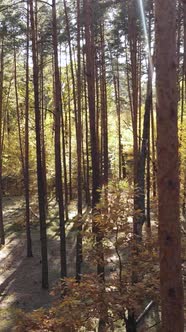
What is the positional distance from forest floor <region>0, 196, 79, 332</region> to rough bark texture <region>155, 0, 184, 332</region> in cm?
739

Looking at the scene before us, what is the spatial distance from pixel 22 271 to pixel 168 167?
12615 millimetres

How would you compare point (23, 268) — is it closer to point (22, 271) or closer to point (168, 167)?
point (22, 271)

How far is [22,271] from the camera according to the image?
1550cm

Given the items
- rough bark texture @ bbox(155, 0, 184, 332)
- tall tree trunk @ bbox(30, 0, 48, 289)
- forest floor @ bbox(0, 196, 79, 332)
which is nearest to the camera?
rough bark texture @ bbox(155, 0, 184, 332)

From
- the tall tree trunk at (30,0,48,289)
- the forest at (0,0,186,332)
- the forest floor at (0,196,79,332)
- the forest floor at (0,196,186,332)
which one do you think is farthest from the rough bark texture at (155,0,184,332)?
the tall tree trunk at (30,0,48,289)

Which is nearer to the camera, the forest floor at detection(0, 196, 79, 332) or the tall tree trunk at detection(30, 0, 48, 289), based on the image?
the tall tree trunk at detection(30, 0, 48, 289)

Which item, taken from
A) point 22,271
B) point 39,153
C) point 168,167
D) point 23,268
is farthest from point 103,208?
point 23,268

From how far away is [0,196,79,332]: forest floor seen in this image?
12398mm

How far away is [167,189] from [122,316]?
8.62 ft

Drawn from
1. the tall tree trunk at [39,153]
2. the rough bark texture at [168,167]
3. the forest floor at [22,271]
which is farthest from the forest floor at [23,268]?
the rough bark texture at [168,167]

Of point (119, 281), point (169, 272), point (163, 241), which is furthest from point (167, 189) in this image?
point (119, 281)

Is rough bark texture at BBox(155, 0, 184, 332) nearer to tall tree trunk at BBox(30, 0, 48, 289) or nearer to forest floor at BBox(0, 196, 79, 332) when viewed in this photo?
forest floor at BBox(0, 196, 79, 332)

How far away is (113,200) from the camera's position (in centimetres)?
620

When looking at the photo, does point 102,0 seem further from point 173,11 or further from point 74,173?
point 74,173
